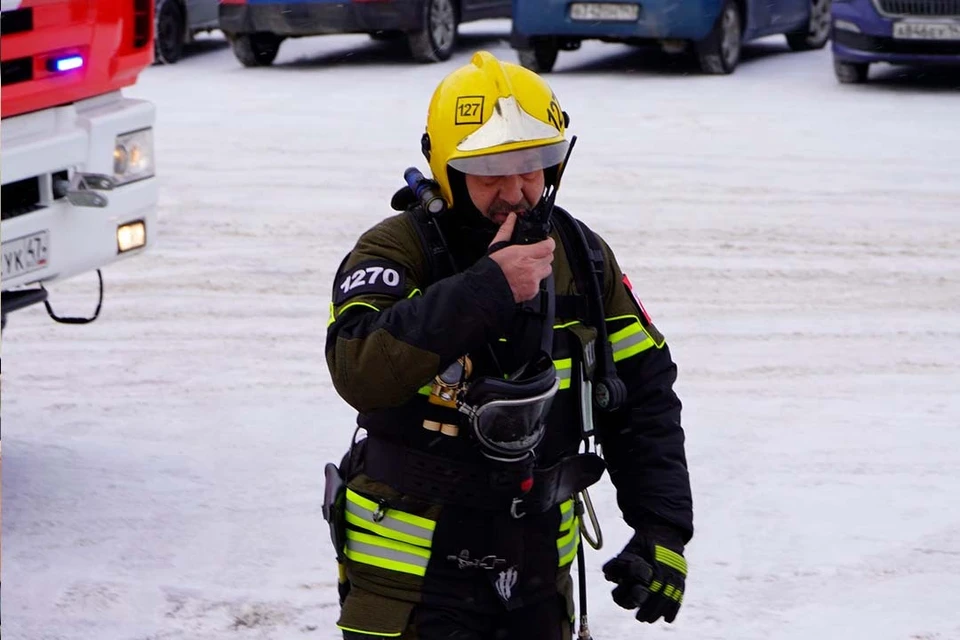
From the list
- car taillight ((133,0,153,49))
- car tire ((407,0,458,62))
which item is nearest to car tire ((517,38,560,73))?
car tire ((407,0,458,62))

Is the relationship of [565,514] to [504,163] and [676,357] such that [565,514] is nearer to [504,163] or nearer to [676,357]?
[504,163]

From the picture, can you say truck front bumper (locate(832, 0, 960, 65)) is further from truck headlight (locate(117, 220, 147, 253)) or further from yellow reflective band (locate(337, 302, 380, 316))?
yellow reflective band (locate(337, 302, 380, 316))

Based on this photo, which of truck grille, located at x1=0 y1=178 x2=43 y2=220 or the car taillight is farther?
the car taillight

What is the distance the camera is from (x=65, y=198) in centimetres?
557

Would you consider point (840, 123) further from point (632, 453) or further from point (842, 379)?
point (632, 453)

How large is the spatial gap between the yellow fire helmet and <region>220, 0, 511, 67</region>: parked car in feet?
39.1

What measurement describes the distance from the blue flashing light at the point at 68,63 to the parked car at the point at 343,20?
356 inches

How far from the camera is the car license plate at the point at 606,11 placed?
13.8 meters

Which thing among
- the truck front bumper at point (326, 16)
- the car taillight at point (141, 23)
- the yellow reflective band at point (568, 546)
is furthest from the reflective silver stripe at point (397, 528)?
the truck front bumper at point (326, 16)

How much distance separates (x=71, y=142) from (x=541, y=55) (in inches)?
379

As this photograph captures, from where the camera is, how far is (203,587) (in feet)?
15.4

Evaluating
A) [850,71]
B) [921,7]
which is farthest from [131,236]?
[850,71]

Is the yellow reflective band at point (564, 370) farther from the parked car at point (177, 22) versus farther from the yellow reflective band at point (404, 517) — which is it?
the parked car at point (177, 22)

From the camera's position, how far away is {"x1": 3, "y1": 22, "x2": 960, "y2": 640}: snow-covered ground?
4.70m
